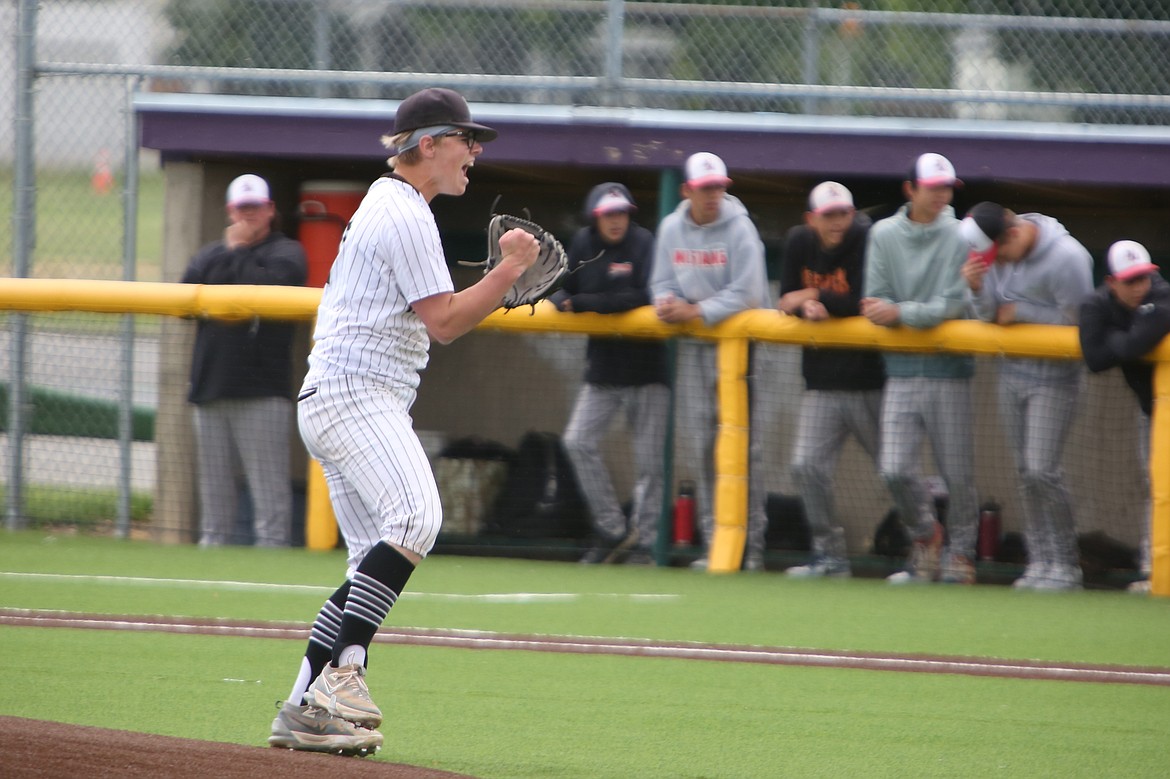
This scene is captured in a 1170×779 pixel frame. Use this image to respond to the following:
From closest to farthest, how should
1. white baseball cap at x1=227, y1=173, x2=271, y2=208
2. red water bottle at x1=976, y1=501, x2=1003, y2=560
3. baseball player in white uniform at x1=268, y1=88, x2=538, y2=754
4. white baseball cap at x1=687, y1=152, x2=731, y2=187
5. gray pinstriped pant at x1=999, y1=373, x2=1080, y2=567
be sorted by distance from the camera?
baseball player in white uniform at x1=268, y1=88, x2=538, y2=754 < gray pinstriped pant at x1=999, y1=373, x2=1080, y2=567 < white baseball cap at x1=687, y1=152, x2=731, y2=187 < red water bottle at x1=976, y1=501, x2=1003, y2=560 < white baseball cap at x1=227, y1=173, x2=271, y2=208

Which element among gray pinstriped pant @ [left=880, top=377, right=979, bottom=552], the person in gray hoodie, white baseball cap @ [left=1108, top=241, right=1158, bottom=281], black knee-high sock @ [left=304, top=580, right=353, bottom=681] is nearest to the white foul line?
gray pinstriped pant @ [left=880, top=377, right=979, bottom=552]

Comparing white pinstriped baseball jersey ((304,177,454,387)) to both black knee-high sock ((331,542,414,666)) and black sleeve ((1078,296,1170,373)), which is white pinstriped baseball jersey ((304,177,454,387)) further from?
black sleeve ((1078,296,1170,373))

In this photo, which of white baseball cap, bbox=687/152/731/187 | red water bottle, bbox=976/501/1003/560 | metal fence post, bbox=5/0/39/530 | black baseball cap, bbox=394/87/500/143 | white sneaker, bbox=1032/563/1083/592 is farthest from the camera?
metal fence post, bbox=5/0/39/530

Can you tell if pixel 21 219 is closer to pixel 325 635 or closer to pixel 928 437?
pixel 928 437

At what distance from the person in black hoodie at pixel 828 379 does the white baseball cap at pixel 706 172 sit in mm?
527

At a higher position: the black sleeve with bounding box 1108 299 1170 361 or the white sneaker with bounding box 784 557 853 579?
the black sleeve with bounding box 1108 299 1170 361

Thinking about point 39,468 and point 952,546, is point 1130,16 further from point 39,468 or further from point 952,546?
point 39,468

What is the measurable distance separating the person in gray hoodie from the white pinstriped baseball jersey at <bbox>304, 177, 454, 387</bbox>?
14.9ft

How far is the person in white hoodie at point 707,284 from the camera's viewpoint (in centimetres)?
825

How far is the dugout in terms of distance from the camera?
9.02 m

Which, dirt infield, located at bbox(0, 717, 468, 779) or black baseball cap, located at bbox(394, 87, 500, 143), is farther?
black baseball cap, located at bbox(394, 87, 500, 143)

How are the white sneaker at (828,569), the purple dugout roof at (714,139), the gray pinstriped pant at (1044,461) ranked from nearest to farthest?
1. the gray pinstriped pant at (1044,461)
2. the white sneaker at (828,569)
3. the purple dugout roof at (714,139)

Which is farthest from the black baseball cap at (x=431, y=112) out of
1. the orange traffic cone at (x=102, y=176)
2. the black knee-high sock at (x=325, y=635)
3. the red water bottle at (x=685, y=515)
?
the orange traffic cone at (x=102, y=176)

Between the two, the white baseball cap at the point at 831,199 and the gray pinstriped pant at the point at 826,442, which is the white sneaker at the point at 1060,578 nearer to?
the gray pinstriped pant at the point at 826,442
